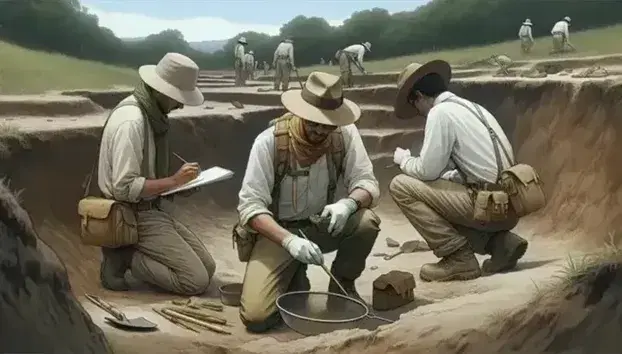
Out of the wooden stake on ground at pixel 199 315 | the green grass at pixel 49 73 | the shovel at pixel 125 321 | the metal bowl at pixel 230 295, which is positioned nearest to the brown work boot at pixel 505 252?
the metal bowl at pixel 230 295

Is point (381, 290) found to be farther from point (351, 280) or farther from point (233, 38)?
point (233, 38)

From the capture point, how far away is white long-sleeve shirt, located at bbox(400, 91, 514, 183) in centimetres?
360

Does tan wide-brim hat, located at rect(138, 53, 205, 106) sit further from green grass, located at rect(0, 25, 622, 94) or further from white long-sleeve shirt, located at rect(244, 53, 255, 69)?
white long-sleeve shirt, located at rect(244, 53, 255, 69)

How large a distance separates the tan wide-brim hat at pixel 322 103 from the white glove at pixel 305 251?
1.57 feet

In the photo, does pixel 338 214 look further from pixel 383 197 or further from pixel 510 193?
pixel 510 193

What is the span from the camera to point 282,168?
11.0 ft

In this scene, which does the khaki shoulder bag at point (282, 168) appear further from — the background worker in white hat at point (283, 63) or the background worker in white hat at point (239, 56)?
the background worker in white hat at point (239, 56)

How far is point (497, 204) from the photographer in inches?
140

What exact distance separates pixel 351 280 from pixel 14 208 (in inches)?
55.2

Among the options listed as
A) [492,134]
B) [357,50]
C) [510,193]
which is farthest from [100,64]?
[510,193]

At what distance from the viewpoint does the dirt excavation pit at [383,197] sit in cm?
303

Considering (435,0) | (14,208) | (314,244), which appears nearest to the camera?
(14,208)

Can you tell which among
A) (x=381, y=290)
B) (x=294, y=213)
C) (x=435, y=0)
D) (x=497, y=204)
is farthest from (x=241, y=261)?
(x=435, y=0)

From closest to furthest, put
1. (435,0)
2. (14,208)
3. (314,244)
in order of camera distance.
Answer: (14,208)
(314,244)
(435,0)
